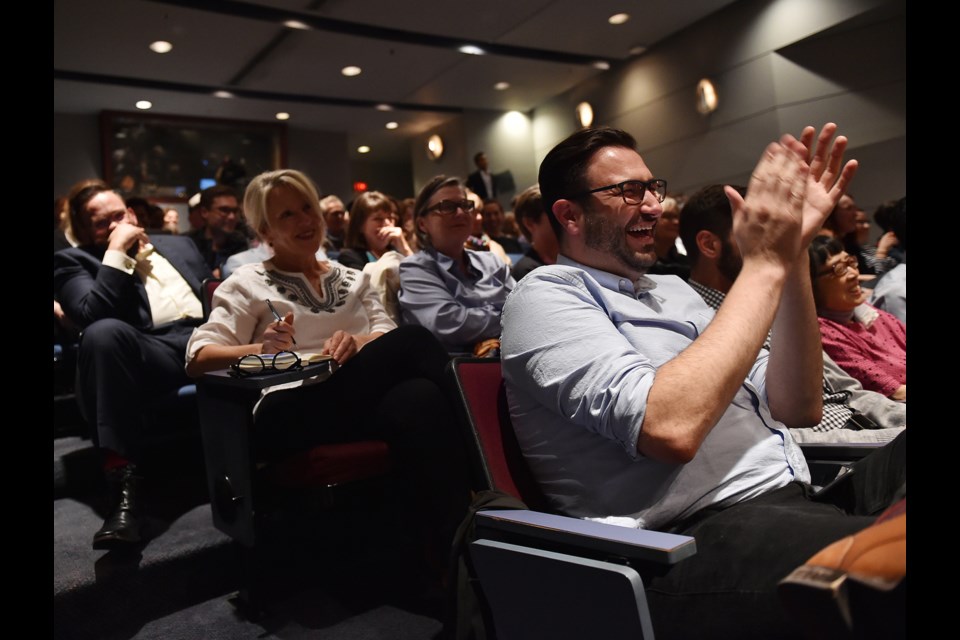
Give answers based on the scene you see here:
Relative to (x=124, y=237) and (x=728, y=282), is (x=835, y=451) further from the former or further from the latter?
(x=124, y=237)

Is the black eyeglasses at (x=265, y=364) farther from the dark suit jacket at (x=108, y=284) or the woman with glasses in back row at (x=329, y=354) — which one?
the dark suit jacket at (x=108, y=284)

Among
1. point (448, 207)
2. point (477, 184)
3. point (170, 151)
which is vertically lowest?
point (448, 207)

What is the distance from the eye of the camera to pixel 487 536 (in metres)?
1.08

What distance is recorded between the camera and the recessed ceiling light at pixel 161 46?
667cm

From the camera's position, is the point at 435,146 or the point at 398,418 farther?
the point at 435,146

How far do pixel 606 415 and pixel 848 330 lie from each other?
5.40 feet

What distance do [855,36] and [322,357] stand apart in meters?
6.49

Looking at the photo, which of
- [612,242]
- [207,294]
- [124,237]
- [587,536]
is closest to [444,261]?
[207,294]

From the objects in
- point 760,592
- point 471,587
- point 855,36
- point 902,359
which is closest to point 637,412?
point 760,592

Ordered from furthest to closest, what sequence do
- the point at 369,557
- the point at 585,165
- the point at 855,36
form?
1. the point at 855,36
2. the point at 369,557
3. the point at 585,165

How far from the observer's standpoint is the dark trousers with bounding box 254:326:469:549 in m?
1.79

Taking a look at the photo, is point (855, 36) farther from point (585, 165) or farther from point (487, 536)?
point (487, 536)

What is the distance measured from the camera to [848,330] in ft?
7.70

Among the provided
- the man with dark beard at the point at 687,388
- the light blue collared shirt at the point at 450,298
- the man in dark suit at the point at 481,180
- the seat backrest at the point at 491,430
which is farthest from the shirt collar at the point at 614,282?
the man in dark suit at the point at 481,180
